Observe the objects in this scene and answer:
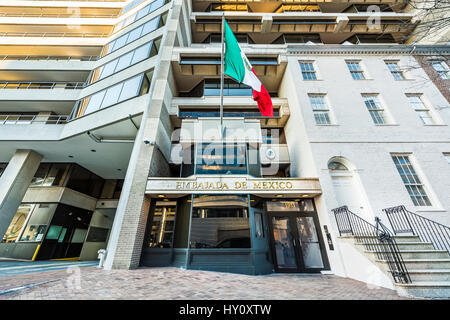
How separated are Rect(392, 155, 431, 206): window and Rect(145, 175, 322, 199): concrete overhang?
4898 mm

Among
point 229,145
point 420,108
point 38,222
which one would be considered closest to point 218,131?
point 229,145

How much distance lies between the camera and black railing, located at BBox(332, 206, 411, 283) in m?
5.00

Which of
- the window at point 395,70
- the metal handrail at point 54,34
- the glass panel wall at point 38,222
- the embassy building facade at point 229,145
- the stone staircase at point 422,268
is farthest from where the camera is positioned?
the metal handrail at point 54,34

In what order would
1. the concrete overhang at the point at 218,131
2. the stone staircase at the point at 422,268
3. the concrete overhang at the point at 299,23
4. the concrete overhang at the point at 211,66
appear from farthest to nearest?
the concrete overhang at the point at 299,23
the concrete overhang at the point at 211,66
the concrete overhang at the point at 218,131
the stone staircase at the point at 422,268

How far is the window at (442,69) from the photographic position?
1241 centimetres

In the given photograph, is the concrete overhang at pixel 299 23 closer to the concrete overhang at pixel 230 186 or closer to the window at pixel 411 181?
the window at pixel 411 181

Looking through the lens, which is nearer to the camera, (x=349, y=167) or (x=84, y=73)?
(x=349, y=167)

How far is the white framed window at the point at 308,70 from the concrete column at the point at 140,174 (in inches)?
397

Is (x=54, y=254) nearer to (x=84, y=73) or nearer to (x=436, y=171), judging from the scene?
(x=84, y=73)

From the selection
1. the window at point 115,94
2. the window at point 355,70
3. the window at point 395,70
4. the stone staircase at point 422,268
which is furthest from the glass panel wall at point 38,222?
the window at point 395,70

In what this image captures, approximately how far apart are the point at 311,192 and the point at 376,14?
21470 mm

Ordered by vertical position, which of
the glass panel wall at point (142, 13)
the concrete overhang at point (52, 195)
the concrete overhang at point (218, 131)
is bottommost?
the concrete overhang at point (52, 195)

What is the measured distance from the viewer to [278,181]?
912 cm

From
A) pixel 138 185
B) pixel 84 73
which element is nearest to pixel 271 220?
pixel 138 185
